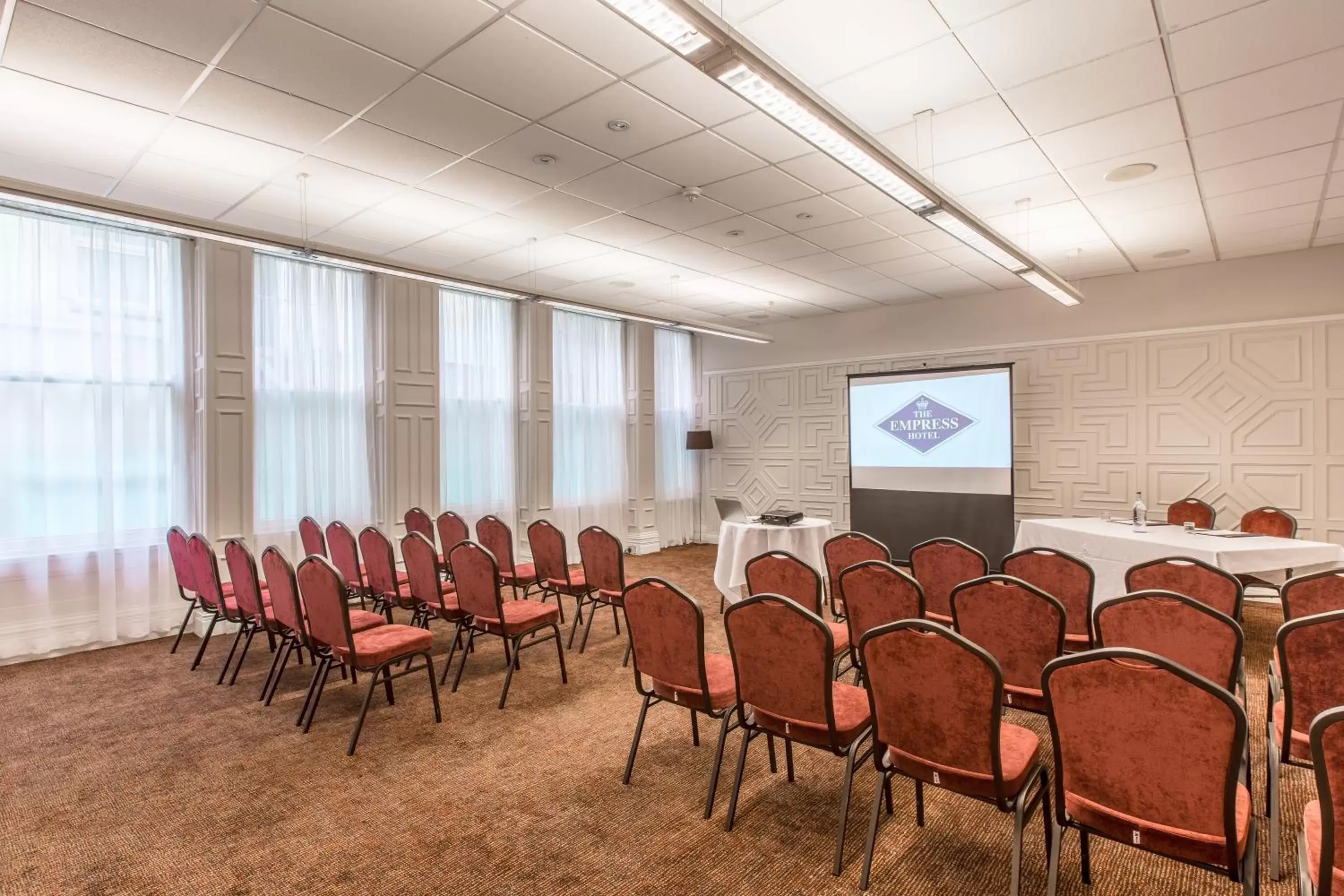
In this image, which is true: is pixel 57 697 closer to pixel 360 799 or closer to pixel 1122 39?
pixel 360 799

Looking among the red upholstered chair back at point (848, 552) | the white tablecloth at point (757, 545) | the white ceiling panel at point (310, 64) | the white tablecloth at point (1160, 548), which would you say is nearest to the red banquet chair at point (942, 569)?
the red upholstered chair back at point (848, 552)

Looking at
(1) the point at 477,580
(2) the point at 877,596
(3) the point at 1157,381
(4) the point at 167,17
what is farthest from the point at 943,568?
(3) the point at 1157,381

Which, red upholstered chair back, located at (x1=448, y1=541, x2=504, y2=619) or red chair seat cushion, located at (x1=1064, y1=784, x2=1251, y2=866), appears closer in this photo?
red chair seat cushion, located at (x1=1064, y1=784, x2=1251, y2=866)

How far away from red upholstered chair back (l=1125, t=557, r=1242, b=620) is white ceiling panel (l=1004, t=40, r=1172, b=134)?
89.7 inches

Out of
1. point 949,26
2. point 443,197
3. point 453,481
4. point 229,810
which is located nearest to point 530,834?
point 229,810

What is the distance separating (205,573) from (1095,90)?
582 centimetres

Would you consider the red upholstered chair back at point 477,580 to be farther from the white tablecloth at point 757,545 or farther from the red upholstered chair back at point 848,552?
the white tablecloth at point 757,545

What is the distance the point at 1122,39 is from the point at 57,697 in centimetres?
658

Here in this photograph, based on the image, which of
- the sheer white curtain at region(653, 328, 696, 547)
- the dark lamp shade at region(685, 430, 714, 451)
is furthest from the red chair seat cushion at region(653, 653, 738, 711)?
the dark lamp shade at region(685, 430, 714, 451)

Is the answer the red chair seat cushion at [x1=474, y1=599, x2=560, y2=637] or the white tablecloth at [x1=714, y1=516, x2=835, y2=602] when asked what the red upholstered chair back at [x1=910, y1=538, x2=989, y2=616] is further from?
the red chair seat cushion at [x1=474, y1=599, x2=560, y2=637]

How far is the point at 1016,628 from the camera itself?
9.02 feet

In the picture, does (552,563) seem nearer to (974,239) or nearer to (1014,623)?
(1014,623)

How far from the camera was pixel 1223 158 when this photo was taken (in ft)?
13.4

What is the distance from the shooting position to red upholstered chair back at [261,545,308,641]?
351cm
